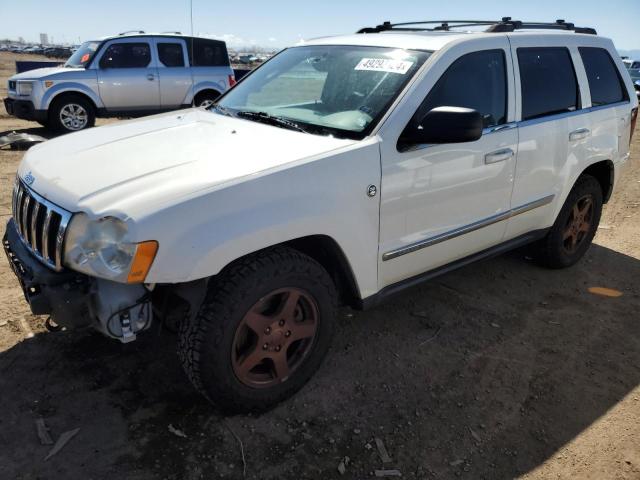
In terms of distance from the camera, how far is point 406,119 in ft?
9.23

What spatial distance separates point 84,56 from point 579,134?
9545 millimetres

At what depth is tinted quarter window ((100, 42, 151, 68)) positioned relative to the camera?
1038 centimetres

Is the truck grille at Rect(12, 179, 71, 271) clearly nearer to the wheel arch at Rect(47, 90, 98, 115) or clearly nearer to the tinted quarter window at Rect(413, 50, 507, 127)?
the tinted quarter window at Rect(413, 50, 507, 127)

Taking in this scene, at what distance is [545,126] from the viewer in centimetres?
366

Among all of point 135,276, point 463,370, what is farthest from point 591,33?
point 135,276

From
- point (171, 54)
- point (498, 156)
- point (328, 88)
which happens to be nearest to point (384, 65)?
point (328, 88)

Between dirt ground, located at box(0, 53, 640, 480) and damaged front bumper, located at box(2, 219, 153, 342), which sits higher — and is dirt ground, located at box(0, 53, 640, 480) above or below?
below

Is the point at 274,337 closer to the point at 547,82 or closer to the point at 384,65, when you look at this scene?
the point at 384,65

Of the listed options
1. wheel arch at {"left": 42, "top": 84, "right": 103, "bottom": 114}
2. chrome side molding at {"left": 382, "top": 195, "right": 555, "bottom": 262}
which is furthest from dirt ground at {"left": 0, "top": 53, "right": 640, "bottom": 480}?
wheel arch at {"left": 42, "top": 84, "right": 103, "bottom": 114}

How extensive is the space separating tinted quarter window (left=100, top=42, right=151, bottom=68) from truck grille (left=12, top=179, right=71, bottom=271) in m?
8.67

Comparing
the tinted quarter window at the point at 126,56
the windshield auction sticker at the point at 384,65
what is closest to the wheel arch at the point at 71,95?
the tinted quarter window at the point at 126,56

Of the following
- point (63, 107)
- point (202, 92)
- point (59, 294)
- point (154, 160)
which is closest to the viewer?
point (59, 294)

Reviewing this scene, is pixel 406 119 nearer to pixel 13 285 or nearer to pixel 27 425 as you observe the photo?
pixel 27 425

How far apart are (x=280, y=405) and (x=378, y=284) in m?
0.83
